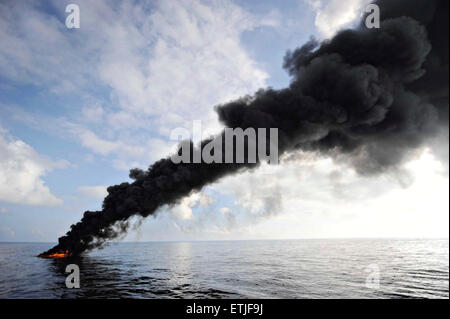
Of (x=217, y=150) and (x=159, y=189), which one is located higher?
(x=217, y=150)

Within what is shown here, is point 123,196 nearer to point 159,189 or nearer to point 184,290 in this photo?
point 159,189

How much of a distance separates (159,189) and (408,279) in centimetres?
3445

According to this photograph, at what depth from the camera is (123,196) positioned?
122ft
